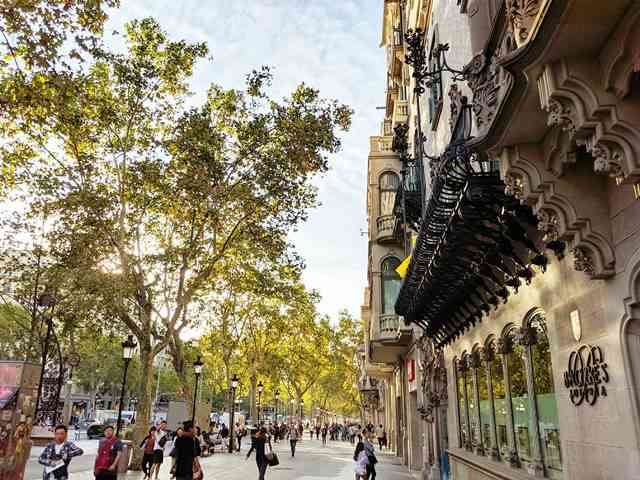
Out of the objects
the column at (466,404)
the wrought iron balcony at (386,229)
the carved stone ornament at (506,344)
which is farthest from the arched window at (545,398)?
the wrought iron balcony at (386,229)

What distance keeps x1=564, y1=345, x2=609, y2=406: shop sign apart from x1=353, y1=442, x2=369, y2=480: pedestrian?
21.8 ft

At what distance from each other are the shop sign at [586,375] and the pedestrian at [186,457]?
702 centimetres

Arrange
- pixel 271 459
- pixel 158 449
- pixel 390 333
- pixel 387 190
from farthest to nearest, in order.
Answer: pixel 387 190 < pixel 390 333 < pixel 158 449 < pixel 271 459

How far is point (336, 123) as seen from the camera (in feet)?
62.4

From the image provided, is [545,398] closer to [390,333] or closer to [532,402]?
[532,402]

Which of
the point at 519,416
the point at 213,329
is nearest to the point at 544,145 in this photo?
the point at 519,416

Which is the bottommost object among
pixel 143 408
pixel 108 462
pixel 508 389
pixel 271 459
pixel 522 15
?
pixel 271 459

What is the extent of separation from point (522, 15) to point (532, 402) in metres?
6.10

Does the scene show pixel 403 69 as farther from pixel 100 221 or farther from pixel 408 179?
pixel 100 221

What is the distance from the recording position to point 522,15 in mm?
4395

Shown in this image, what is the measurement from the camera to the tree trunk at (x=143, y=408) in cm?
1856

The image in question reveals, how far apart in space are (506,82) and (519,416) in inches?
246

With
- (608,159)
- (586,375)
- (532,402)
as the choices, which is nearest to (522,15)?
(608,159)

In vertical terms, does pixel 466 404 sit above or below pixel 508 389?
below
